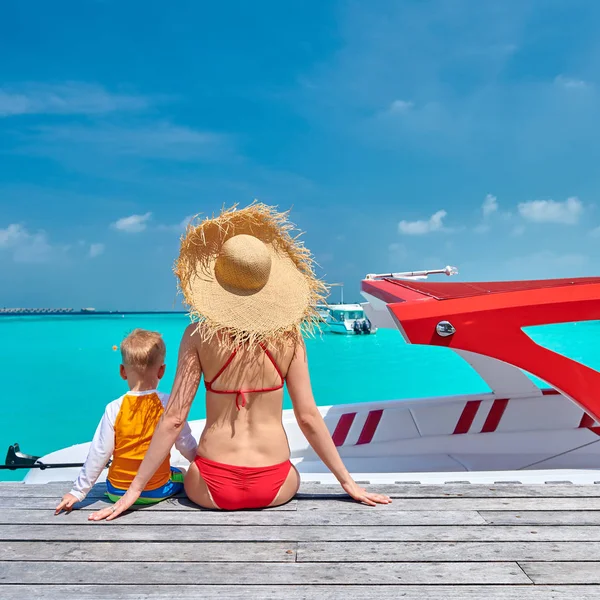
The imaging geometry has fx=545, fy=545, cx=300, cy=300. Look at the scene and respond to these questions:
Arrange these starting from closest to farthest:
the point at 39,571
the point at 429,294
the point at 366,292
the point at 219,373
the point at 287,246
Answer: the point at 39,571 < the point at 219,373 < the point at 287,246 < the point at 429,294 < the point at 366,292

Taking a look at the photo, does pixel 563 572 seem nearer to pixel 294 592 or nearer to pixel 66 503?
pixel 294 592

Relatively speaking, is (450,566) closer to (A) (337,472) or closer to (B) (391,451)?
(A) (337,472)

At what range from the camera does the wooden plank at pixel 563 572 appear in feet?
5.39

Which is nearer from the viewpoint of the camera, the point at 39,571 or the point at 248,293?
the point at 39,571

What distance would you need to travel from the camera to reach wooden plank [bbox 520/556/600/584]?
1642 mm

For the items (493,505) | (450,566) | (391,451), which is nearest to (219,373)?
(450,566)

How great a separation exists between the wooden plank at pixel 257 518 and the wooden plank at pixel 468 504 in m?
0.06

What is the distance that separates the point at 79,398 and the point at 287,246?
12672mm

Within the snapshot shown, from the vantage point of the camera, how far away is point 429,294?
365 centimetres

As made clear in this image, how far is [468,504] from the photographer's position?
2271mm

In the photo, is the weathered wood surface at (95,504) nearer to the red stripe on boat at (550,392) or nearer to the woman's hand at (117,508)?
the woman's hand at (117,508)

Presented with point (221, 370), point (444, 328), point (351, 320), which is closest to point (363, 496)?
point (221, 370)

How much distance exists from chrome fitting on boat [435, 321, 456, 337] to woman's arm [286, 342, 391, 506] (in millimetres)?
1182

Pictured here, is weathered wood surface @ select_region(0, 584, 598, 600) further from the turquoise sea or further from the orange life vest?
the turquoise sea
